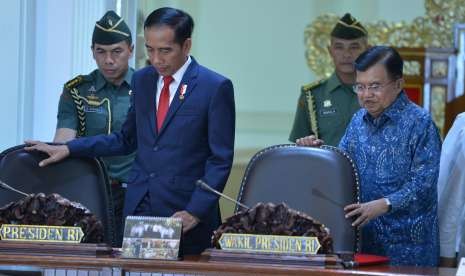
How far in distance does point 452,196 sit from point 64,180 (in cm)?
134

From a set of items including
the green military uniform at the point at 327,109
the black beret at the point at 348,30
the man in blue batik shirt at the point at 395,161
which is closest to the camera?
the man in blue batik shirt at the point at 395,161

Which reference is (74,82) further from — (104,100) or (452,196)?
(452,196)

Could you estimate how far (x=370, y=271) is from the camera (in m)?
2.74

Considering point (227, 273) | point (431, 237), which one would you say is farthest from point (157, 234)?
point (431, 237)

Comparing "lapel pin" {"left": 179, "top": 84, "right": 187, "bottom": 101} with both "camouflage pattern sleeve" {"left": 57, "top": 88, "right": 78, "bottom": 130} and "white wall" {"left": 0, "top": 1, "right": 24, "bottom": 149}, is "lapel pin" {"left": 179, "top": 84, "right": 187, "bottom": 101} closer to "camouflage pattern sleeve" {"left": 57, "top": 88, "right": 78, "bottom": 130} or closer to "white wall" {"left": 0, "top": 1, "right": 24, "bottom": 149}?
"camouflage pattern sleeve" {"left": 57, "top": 88, "right": 78, "bottom": 130}

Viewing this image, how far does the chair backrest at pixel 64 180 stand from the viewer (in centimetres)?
343

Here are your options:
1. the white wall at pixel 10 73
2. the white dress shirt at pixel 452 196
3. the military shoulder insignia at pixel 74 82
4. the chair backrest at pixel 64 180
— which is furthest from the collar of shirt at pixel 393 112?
the white wall at pixel 10 73

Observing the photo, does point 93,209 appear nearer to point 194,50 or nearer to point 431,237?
point 431,237

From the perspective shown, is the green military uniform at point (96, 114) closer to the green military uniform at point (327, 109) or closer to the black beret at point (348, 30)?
the green military uniform at point (327, 109)

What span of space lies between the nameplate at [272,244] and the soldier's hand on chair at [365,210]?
408mm

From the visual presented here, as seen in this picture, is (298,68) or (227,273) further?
(298,68)

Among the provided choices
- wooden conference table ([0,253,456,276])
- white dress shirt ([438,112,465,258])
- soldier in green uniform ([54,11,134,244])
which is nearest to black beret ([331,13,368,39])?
white dress shirt ([438,112,465,258])

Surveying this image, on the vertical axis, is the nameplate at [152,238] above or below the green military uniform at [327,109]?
below

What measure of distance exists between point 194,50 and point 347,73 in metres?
2.99
